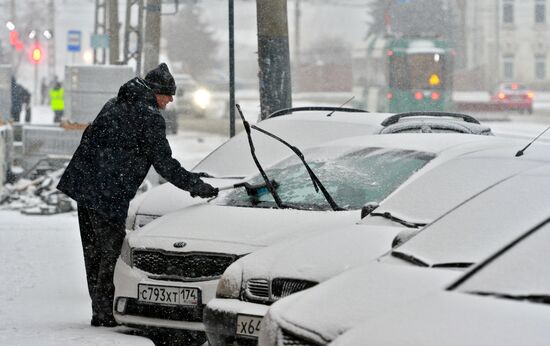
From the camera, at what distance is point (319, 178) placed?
8250 millimetres

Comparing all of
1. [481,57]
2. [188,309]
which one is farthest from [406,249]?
[481,57]

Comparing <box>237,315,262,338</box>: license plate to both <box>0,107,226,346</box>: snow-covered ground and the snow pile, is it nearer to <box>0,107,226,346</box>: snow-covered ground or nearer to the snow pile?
<box>0,107,226,346</box>: snow-covered ground

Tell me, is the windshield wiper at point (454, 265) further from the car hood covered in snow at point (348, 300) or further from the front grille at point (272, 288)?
the front grille at point (272, 288)

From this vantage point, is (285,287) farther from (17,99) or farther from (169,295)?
(17,99)

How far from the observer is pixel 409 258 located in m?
5.11

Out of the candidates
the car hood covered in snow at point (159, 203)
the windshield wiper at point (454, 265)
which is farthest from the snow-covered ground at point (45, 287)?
the windshield wiper at point (454, 265)

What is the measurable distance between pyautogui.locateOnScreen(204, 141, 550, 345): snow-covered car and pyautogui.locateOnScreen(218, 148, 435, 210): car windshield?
93 cm

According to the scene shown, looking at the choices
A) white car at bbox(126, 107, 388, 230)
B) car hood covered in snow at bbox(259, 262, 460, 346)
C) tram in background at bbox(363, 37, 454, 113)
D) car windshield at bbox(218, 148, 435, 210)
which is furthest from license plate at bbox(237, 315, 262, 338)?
tram in background at bbox(363, 37, 454, 113)

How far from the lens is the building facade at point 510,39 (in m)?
83.7

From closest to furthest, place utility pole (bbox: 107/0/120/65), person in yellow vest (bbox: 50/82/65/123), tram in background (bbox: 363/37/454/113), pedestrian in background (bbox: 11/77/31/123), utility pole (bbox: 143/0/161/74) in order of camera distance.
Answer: utility pole (bbox: 143/0/161/74) < utility pole (bbox: 107/0/120/65) < pedestrian in background (bbox: 11/77/31/123) < tram in background (bbox: 363/37/454/113) < person in yellow vest (bbox: 50/82/65/123)

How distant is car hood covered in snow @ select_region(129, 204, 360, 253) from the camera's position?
24.3 feet

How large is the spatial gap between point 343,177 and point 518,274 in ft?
13.1

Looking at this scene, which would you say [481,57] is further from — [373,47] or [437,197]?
[437,197]

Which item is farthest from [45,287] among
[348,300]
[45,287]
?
[348,300]
